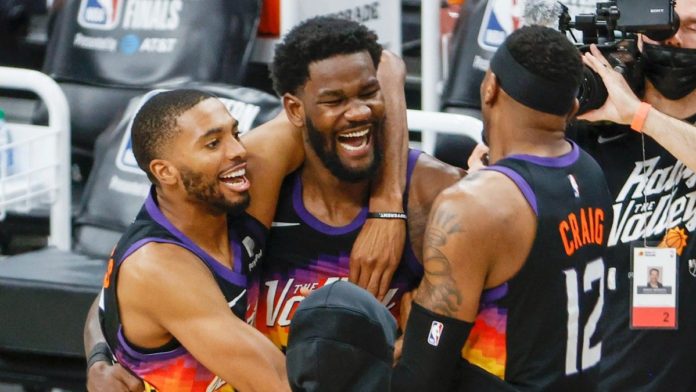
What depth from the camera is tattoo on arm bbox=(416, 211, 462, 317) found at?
10.8 feet

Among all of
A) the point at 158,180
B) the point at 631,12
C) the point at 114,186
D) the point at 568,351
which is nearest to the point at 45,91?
the point at 114,186

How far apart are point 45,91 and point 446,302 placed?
2.29 metres

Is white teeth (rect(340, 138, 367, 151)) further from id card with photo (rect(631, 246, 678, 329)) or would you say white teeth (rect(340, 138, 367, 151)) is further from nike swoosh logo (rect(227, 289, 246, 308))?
id card with photo (rect(631, 246, 678, 329))

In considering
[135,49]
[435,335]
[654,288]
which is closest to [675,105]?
[654,288]

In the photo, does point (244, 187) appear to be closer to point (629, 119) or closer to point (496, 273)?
point (496, 273)

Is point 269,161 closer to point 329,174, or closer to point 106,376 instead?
point 329,174

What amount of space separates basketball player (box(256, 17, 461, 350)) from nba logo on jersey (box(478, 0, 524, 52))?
5.32 feet

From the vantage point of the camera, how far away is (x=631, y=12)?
4.17 meters

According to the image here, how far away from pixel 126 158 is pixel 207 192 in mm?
1851

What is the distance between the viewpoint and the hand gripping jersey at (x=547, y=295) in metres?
3.34

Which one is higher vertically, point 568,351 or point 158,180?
point 158,180

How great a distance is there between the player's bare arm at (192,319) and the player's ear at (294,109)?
0.45m

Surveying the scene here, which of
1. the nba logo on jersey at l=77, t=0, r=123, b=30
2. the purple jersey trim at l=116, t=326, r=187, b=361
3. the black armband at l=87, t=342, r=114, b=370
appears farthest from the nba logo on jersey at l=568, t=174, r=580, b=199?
the nba logo on jersey at l=77, t=0, r=123, b=30

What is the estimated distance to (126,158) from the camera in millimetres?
5336
